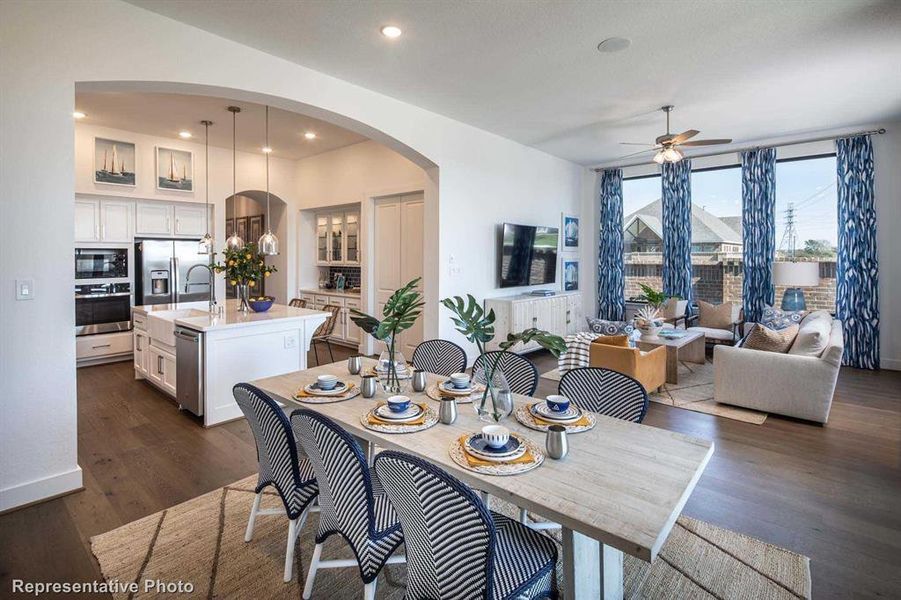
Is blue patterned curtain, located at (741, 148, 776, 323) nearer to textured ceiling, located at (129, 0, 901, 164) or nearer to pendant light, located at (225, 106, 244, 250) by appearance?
textured ceiling, located at (129, 0, 901, 164)

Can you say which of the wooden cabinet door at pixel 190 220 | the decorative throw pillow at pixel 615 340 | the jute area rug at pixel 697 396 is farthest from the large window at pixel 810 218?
the wooden cabinet door at pixel 190 220

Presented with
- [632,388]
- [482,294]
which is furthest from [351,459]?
[482,294]

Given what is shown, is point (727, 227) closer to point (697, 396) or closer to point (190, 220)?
Answer: point (697, 396)

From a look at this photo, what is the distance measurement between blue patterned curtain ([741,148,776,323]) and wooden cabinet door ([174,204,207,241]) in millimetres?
7965

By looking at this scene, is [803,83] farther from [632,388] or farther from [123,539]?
[123,539]

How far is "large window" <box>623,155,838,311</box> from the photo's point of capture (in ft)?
21.0

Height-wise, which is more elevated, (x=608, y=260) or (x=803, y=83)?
(x=803, y=83)

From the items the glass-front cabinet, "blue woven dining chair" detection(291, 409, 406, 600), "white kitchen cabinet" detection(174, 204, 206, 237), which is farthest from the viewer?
the glass-front cabinet

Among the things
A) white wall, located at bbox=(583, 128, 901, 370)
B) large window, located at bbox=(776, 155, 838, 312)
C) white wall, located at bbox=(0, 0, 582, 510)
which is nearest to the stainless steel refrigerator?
white wall, located at bbox=(0, 0, 582, 510)

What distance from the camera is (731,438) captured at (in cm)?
366

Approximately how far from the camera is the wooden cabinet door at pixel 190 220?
6754 mm

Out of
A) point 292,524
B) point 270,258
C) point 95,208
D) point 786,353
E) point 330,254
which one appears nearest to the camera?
point 292,524

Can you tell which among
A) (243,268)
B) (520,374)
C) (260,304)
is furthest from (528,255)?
(520,374)

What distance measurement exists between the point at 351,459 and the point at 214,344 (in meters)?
2.86
